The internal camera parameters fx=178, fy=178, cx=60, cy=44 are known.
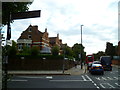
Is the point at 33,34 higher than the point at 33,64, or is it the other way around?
the point at 33,34

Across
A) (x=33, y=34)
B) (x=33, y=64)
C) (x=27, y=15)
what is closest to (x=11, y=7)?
(x=27, y=15)

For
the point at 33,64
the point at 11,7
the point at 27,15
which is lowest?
the point at 33,64

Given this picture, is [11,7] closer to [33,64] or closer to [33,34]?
[33,64]

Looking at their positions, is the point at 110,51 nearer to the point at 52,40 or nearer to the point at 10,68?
the point at 52,40

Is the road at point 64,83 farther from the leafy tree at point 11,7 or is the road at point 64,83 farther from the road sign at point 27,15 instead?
the road sign at point 27,15

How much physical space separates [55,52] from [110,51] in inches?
2153

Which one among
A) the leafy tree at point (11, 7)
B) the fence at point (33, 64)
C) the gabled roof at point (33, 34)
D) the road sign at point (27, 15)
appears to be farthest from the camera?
the gabled roof at point (33, 34)

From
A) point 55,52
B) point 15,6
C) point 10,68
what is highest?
point 15,6

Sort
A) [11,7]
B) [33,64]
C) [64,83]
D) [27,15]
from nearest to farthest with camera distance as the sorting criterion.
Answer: [27,15], [11,7], [64,83], [33,64]

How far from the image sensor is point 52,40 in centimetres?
8194

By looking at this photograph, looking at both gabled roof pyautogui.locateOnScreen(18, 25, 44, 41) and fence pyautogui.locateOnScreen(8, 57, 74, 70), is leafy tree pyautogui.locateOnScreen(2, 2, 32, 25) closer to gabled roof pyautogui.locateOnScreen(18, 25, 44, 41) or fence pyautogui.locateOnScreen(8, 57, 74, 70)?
fence pyautogui.locateOnScreen(8, 57, 74, 70)

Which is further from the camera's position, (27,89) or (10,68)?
(10,68)

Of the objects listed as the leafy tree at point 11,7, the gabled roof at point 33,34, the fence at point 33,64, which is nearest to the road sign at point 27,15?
the leafy tree at point 11,7

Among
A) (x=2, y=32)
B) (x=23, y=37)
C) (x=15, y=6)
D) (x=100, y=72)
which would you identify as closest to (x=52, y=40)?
(x=23, y=37)
